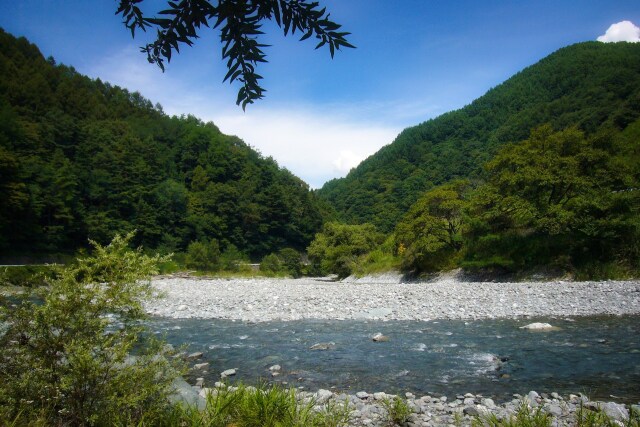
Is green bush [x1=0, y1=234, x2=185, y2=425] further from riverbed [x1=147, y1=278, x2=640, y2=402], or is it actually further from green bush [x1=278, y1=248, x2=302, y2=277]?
green bush [x1=278, y1=248, x2=302, y2=277]

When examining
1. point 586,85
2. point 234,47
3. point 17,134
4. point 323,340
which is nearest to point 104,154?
point 17,134

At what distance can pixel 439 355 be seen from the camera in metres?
8.27

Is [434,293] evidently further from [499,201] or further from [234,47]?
[234,47]

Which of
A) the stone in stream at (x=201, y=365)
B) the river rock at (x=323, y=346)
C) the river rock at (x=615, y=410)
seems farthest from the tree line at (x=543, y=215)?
the stone in stream at (x=201, y=365)

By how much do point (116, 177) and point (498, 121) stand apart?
86.0m

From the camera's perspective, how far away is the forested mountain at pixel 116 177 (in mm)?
52125

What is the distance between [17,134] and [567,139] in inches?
2993

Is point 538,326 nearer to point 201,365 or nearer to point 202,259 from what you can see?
point 201,365

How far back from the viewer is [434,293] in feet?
55.8

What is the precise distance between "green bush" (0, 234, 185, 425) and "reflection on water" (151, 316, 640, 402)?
13.9ft

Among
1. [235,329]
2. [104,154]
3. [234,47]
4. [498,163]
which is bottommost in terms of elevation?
[235,329]

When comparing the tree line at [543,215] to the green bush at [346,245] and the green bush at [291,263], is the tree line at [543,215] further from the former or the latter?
the green bush at [291,263]

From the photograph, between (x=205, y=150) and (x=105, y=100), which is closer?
(x=205, y=150)

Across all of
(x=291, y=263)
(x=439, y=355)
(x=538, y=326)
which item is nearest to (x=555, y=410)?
(x=439, y=355)
